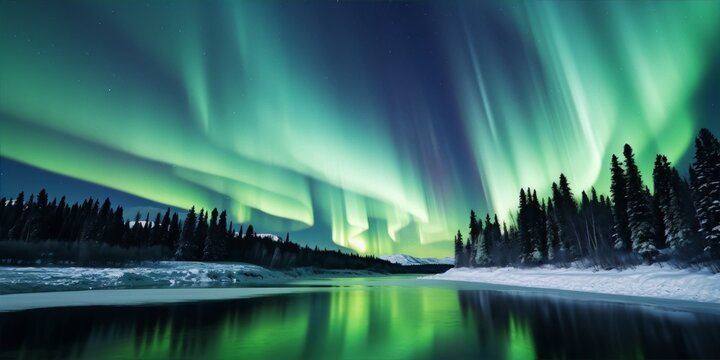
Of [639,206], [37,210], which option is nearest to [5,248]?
[37,210]

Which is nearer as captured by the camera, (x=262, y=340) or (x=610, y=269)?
(x=262, y=340)

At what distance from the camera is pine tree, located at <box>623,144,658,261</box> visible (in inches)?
1598

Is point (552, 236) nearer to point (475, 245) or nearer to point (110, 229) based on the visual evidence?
point (475, 245)

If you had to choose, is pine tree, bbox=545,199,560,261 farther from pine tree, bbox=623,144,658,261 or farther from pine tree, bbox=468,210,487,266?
pine tree, bbox=468,210,487,266

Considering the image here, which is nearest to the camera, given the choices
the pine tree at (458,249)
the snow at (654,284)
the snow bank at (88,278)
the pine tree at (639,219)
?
the snow at (654,284)

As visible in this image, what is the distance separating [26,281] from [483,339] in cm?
4014

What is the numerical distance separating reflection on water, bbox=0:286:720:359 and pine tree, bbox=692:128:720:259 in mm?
27998

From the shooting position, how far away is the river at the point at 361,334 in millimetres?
8242

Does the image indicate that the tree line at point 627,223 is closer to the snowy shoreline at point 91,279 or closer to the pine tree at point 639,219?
the pine tree at point 639,219

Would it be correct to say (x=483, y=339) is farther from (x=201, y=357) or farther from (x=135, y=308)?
(x=135, y=308)

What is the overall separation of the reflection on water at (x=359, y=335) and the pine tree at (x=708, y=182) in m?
28.0

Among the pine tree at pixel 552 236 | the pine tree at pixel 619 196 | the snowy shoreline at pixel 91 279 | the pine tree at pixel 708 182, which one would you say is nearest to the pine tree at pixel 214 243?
the snowy shoreline at pixel 91 279

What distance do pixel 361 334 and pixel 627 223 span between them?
2680 inches

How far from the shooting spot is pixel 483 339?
32.4 feet
